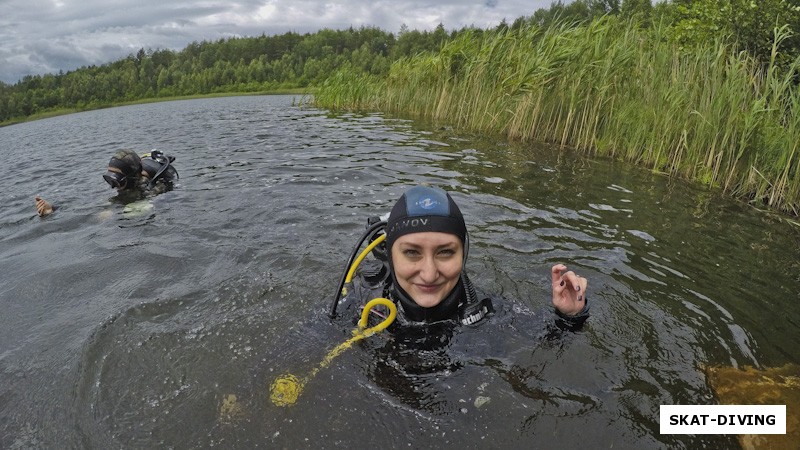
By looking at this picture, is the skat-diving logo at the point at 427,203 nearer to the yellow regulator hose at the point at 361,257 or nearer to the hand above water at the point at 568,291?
the yellow regulator hose at the point at 361,257

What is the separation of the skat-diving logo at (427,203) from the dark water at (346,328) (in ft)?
3.86

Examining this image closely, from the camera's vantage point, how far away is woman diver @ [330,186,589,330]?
10.1 ft

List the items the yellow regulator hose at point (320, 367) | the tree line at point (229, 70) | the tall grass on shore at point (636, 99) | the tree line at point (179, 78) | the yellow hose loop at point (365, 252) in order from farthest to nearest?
1. the tree line at point (179, 78)
2. the tree line at point (229, 70)
3. the tall grass on shore at point (636, 99)
4. the yellow hose loop at point (365, 252)
5. the yellow regulator hose at point (320, 367)

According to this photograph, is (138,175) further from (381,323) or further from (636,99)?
(636,99)

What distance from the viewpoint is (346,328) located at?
376 centimetres

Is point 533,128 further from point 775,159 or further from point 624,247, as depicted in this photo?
point 624,247

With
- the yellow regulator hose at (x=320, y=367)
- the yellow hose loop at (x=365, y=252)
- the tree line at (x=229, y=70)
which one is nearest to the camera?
the yellow regulator hose at (x=320, y=367)

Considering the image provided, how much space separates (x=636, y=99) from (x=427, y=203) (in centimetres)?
820

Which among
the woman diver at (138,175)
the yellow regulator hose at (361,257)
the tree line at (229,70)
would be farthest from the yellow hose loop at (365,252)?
the tree line at (229,70)

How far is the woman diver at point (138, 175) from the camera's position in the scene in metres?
8.27

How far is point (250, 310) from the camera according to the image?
4219 millimetres

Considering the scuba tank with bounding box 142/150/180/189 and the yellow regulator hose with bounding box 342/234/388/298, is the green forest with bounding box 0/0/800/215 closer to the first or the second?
the yellow regulator hose with bounding box 342/234/388/298

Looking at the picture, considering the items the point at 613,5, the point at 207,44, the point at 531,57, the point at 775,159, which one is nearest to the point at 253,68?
the point at 207,44

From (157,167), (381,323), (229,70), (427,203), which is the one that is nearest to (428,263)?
(427,203)
